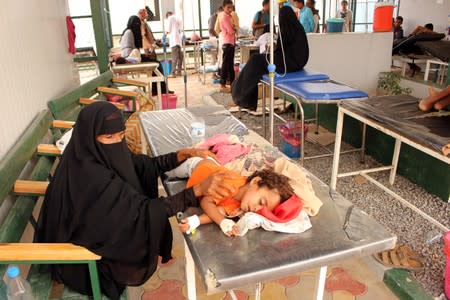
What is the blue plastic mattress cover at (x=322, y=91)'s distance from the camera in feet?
10.9

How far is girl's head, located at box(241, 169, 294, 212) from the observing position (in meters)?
1.60

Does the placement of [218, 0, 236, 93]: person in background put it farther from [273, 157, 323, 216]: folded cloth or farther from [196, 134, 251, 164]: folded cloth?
[273, 157, 323, 216]: folded cloth

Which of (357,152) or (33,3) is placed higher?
(33,3)

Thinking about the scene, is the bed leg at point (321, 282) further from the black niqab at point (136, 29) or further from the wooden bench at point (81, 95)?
the black niqab at point (136, 29)

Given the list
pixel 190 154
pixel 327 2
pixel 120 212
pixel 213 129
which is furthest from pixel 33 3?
pixel 327 2

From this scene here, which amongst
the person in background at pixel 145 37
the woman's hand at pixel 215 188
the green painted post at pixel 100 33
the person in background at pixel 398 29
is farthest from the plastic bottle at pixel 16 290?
the person in background at pixel 398 29

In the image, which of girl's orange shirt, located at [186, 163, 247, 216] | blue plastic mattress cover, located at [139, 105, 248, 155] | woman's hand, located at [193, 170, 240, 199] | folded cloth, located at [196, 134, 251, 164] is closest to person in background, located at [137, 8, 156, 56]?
blue plastic mattress cover, located at [139, 105, 248, 155]

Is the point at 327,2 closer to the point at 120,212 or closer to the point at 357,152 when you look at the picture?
the point at 357,152

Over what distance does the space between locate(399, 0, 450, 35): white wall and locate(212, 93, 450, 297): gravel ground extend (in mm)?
7529

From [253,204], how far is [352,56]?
4748mm

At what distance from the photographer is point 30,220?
82.0 inches

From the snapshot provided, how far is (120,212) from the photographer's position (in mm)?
1545

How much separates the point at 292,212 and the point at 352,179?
2.47 m

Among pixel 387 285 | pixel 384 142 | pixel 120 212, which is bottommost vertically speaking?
pixel 387 285
